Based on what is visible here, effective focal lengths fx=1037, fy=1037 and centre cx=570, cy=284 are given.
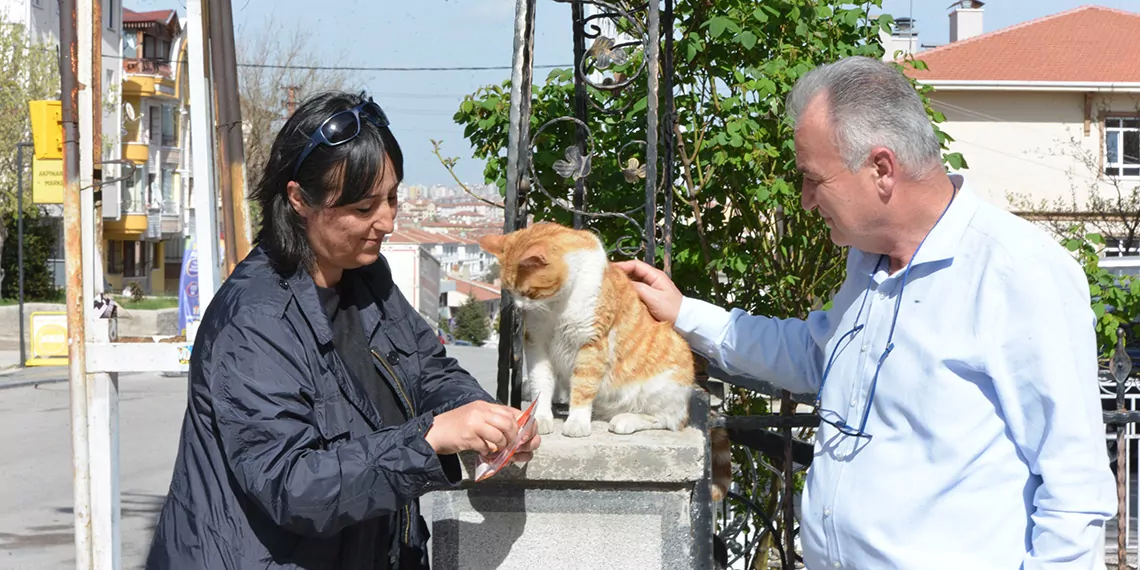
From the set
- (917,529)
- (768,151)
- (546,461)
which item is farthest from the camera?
(768,151)

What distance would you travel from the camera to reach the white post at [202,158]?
4.02 meters

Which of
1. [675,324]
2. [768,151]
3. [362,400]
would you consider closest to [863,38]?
[768,151]

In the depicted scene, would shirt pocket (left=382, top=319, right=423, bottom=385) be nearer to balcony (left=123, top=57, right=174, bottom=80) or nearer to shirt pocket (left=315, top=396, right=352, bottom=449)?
shirt pocket (left=315, top=396, right=352, bottom=449)

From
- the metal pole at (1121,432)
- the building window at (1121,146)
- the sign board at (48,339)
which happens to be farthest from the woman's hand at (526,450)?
the building window at (1121,146)

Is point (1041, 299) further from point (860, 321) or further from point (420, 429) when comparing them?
point (420, 429)

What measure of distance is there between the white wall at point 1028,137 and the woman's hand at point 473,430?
2199cm

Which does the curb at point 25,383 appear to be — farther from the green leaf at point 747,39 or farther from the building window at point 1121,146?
the building window at point 1121,146

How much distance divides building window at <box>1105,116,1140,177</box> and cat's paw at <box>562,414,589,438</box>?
22999 millimetres

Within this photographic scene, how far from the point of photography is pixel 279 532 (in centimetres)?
179

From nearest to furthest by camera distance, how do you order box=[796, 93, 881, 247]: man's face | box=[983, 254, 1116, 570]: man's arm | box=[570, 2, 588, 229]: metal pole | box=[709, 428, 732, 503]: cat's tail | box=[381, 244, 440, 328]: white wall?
box=[983, 254, 1116, 570]: man's arm < box=[796, 93, 881, 247]: man's face < box=[709, 428, 732, 503]: cat's tail < box=[570, 2, 588, 229]: metal pole < box=[381, 244, 440, 328]: white wall

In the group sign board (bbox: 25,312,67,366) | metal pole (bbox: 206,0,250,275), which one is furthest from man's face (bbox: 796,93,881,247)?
sign board (bbox: 25,312,67,366)

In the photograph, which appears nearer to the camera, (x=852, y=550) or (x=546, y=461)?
(x=852, y=550)

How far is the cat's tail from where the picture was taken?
275 cm

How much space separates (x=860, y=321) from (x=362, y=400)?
945 millimetres
